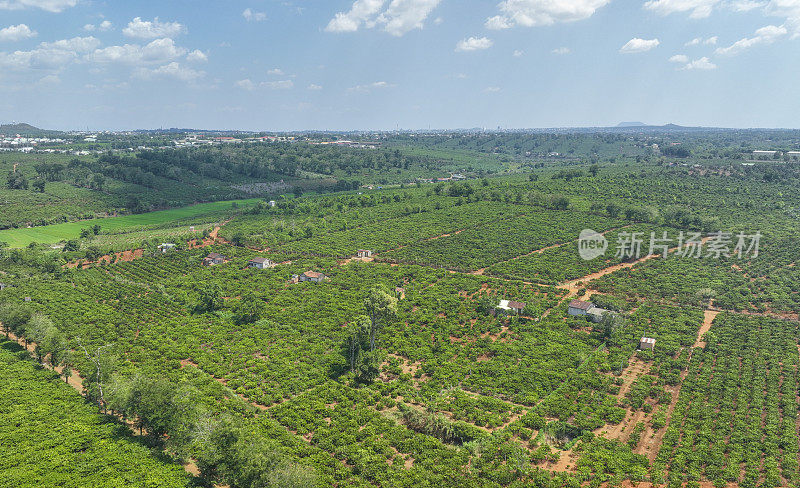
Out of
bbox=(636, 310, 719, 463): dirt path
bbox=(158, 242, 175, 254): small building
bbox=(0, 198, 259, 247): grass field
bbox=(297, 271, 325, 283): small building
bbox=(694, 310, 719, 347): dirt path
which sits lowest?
bbox=(636, 310, 719, 463): dirt path

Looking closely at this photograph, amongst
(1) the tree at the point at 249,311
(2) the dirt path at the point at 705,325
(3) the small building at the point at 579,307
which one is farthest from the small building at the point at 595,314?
(1) the tree at the point at 249,311

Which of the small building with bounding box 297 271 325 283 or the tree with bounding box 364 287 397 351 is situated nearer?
the tree with bounding box 364 287 397 351

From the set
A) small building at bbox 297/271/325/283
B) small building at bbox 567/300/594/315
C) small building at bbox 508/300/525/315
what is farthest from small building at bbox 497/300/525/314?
small building at bbox 297/271/325/283

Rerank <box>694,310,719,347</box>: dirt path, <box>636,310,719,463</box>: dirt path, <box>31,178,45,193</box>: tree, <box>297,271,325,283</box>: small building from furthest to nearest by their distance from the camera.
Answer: <box>31,178,45,193</box>: tree → <box>297,271,325,283</box>: small building → <box>694,310,719,347</box>: dirt path → <box>636,310,719,463</box>: dirt path

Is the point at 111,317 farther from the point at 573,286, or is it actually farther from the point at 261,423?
the point at 573,286

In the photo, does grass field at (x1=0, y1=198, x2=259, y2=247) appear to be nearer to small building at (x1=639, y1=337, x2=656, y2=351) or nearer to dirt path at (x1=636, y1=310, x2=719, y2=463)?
small building at (x1=639, y1=337, x2=656, y2=351)

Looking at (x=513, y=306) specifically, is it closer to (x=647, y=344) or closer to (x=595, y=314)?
(x=595, y=314)

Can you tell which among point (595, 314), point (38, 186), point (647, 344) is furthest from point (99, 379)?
point (38, 186)

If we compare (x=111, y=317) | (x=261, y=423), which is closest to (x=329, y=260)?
(x=111, y=317)
